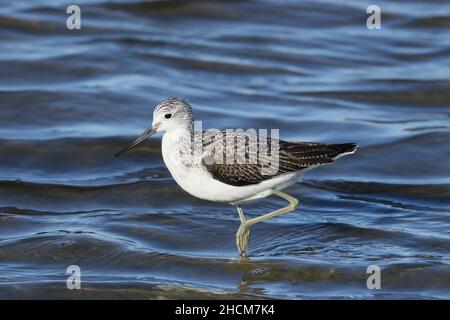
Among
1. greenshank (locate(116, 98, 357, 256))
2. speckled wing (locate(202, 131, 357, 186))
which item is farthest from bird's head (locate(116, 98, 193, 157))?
speckled wing (locate(202, 131, 357, 186))

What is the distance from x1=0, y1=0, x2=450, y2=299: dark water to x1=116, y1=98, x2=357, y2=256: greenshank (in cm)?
79

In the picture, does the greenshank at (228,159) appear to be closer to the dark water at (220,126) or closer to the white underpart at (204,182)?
the white underpart at (204,182)

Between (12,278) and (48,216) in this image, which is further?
(48,216)

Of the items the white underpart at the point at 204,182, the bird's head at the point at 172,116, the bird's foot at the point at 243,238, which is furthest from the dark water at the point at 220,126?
the bird's head at the point at 172,116

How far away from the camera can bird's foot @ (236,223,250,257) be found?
35.1 feet

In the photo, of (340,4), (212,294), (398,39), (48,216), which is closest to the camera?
(212,294)

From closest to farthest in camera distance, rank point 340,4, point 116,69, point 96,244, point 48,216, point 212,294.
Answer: point 212,294 < point 96,244 < point 48,216 < point 116,69 < point 340,4

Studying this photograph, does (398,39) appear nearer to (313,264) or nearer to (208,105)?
(208,105)

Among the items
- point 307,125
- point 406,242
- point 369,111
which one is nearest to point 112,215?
point 406,242

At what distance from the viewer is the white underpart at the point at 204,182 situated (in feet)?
33.4

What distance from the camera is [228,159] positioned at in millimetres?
10312

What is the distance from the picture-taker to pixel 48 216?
12023 mm

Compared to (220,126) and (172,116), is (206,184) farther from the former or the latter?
(220,126)

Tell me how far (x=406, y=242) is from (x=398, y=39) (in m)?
9.73
